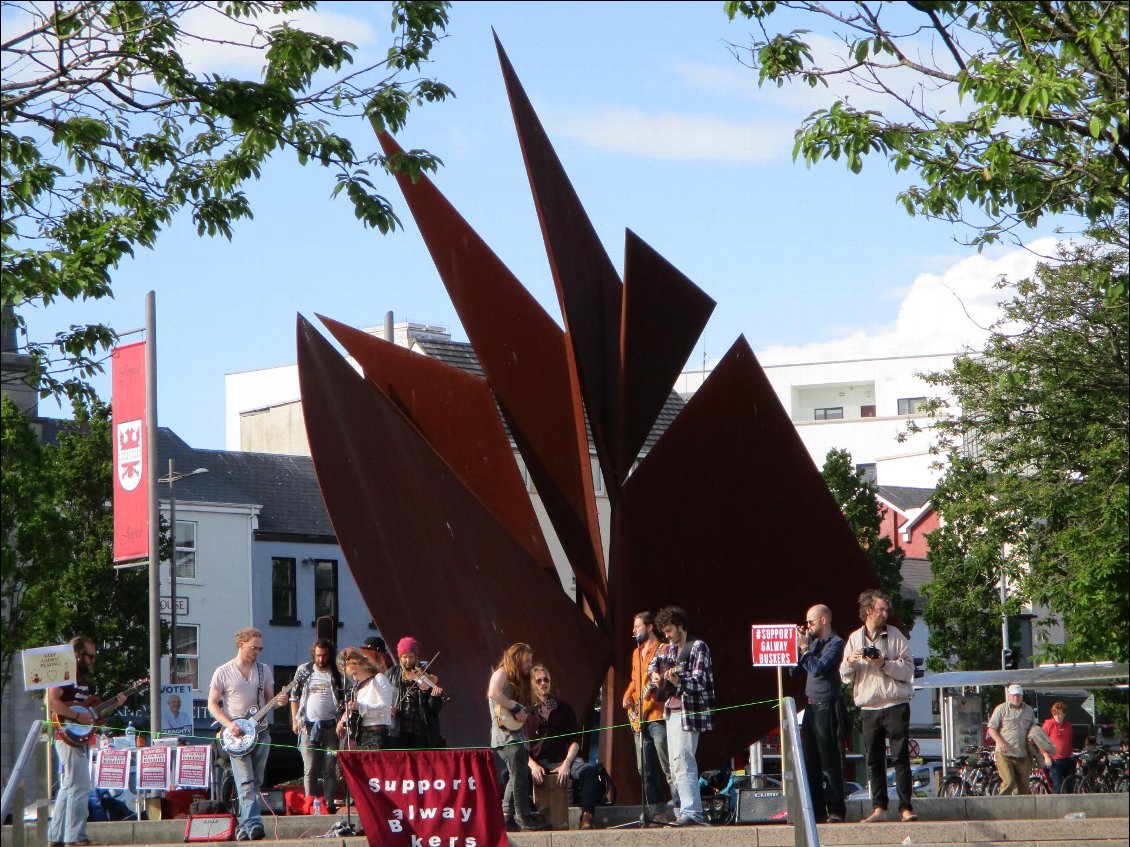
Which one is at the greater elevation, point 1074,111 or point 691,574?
point 1074,111

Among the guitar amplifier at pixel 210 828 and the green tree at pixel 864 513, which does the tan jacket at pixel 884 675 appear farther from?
the green tree at pixel 864 513

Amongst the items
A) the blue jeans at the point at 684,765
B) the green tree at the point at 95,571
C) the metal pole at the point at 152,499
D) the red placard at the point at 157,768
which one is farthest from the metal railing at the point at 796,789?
the green tree at the point at 95,571

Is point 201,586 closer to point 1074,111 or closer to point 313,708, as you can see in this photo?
point 313,708

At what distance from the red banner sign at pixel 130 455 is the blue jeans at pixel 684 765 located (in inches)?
589

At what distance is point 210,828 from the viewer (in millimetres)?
10047

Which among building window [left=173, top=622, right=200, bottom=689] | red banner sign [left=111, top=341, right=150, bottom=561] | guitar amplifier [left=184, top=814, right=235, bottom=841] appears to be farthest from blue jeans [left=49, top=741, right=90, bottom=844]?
building window [left=173, top=622, right=200, bottom=689]

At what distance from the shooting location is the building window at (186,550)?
121ft

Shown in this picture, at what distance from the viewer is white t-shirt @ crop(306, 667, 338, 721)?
1139 cm

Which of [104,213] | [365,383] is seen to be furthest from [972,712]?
[104,213]

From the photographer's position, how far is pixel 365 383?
44.3ft

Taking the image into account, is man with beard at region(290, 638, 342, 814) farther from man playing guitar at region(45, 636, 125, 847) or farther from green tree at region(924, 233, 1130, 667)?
green tree at region(924, 233, 1130, 667)

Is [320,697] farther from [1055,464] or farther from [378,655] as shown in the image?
[1055,464]

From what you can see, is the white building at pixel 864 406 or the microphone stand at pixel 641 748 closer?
the microphone stand at pixel 641 748

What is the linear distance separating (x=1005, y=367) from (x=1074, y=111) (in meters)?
13.6
